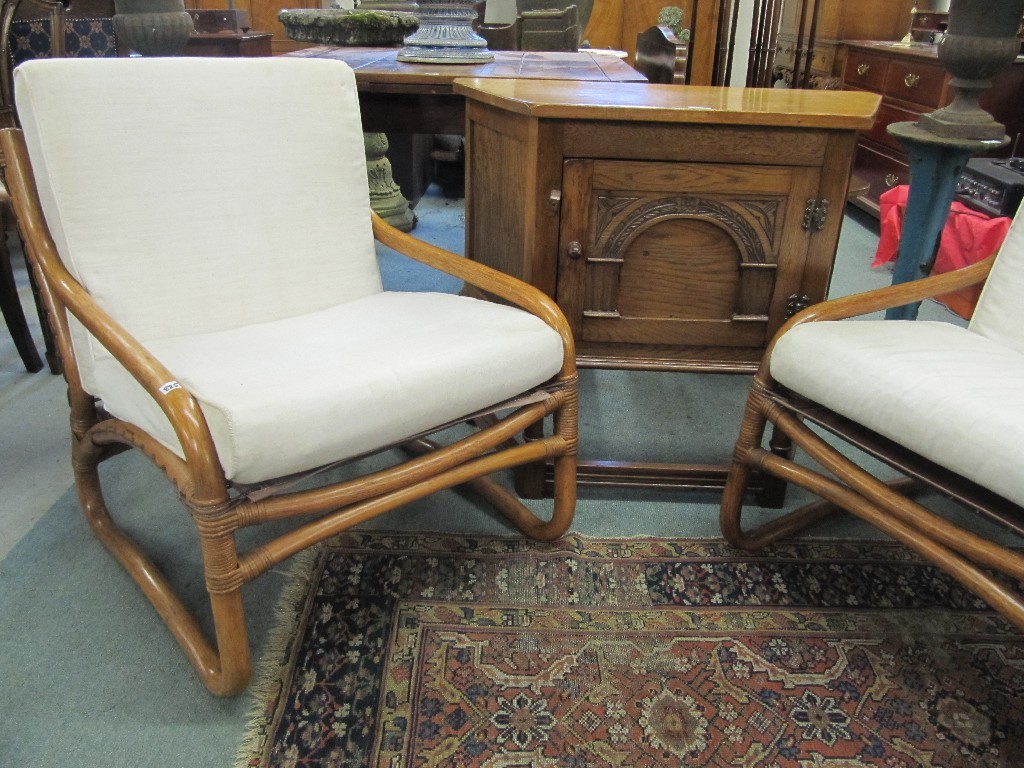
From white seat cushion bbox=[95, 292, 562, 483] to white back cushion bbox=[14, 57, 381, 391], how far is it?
0.08 m

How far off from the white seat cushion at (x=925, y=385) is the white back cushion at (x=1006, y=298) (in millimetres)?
35

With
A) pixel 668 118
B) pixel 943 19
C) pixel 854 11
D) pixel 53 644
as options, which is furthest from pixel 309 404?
pixel 854 11

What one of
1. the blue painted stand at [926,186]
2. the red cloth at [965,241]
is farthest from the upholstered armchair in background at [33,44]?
the red cloth at [965,241]

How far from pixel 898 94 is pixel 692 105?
2777mm

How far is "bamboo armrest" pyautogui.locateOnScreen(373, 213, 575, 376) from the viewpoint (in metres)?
1.27

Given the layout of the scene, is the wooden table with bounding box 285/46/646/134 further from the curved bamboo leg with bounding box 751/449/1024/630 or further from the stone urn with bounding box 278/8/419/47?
the curved bamboo leg with bounding box 751/449/1024/630

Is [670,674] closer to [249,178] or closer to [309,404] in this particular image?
[309,404]

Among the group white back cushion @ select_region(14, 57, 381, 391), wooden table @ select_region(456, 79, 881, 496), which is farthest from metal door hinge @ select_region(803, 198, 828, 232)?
white back cushion @ select_region(14, 57, 381, 391)

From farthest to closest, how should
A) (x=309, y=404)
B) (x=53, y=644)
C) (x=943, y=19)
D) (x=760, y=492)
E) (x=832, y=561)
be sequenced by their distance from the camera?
(x=943, y=19)
(x=760, y=492)
(x=832, y=561)
(x=53, y=644)
(x=309, y=404)

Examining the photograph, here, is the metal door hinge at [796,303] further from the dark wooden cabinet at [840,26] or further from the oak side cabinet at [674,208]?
the dark wooden cabinet at [840,26]

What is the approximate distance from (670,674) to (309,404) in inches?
25.8

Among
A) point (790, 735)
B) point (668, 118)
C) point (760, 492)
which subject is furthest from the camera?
point (760, 492)

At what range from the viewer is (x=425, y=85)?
1.93 m

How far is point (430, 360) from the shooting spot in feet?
3.62
